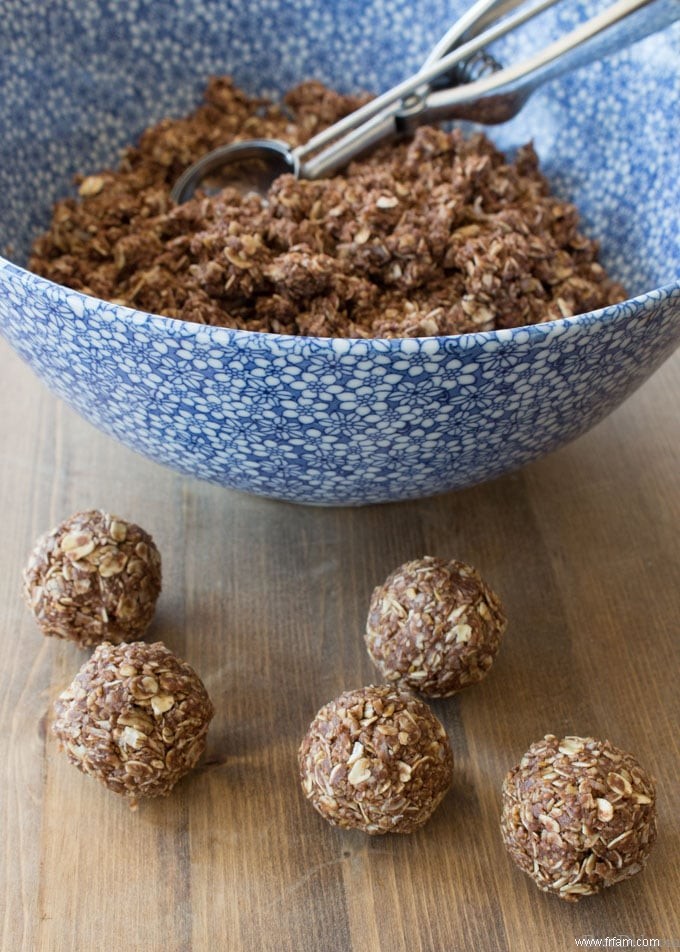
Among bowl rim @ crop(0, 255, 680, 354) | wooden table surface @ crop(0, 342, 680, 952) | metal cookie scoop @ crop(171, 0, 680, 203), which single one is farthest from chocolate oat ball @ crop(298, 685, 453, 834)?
metal cookie scoop @ crop(171, 0, 680, 203)

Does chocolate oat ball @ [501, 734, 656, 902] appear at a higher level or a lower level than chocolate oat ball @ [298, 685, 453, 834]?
lower

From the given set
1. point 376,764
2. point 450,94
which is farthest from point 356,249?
point 376,764

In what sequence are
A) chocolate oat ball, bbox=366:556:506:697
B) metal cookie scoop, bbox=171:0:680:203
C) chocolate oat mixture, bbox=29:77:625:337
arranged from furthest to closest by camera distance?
metal cookie scoop, bbox=171:0:680:203, chocolate oat mixture, bbox=29:77:625:337, chocolate oat ball, bbox=366:556:506:697

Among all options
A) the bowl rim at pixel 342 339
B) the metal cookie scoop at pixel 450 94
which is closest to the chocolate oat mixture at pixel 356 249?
the metal cookie scoop at pixel 450 94

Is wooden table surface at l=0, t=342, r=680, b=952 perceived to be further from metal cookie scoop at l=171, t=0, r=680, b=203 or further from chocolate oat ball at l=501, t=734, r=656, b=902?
metal cookie scoop at l=171, t=0, r=680, b=203

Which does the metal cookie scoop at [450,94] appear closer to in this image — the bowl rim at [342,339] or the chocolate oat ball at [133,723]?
the bowl rim at [342,339]

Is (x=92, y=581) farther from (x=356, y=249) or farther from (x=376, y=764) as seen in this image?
(x=356, y=249)
